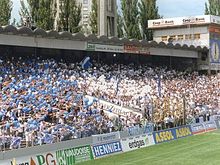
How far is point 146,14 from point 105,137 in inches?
1675

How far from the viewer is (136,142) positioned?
30.1 meters

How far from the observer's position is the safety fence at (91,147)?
810 inches

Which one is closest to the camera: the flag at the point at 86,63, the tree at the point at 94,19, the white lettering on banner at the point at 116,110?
the white lettering on banner at the point at 116,110

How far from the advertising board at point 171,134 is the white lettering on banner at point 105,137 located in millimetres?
3613

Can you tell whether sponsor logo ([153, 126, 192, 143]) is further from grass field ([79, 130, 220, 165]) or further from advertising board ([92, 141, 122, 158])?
advertising board ([92, 141, 122, 158])

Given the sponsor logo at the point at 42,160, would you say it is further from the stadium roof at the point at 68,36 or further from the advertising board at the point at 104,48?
the advertising board at the point at 104,48

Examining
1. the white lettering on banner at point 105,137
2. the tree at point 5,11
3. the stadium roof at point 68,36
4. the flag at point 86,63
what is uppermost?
the tree at point 5,11

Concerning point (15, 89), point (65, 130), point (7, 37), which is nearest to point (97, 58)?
point (7, 37)

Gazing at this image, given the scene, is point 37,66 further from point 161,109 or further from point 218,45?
point 218,45

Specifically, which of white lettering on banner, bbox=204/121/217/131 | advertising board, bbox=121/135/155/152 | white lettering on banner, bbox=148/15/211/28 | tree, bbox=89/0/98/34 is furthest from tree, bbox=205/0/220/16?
advertising board, bbox=121/135/155/152

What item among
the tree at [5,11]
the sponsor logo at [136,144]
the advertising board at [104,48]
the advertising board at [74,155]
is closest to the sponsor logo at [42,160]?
the advertising board at [74,155]

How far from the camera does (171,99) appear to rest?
42.2 m

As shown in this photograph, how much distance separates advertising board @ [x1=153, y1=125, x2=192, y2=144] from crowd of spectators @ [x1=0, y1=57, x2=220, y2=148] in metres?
1.16

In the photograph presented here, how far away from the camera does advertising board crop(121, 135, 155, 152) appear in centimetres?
2886
